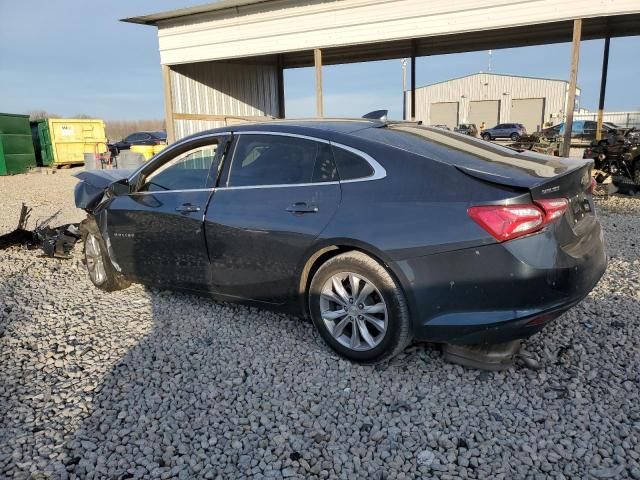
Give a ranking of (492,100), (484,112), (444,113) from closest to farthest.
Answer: (484,112)
(492,100)
(444,113)

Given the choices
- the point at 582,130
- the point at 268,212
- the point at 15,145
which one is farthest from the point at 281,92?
the point at 582,130

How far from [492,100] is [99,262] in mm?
49136

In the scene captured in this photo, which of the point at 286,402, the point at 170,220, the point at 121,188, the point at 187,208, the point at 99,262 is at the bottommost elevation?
the point at 286,402

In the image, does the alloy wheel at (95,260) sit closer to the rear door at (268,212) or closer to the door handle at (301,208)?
the rear door at (268,212)

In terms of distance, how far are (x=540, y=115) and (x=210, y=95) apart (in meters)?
40.7

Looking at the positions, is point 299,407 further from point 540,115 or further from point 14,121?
point 540,115

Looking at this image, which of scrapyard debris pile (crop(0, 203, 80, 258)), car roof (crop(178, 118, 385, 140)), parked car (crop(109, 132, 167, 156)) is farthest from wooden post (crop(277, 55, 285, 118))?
car roof (crop(178, 118, 385, 140))

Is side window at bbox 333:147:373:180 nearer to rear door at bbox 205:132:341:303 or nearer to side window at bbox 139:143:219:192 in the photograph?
rear door at bbox 205:132:341:303

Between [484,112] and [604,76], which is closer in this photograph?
[604,76]

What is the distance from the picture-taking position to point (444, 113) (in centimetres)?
4909

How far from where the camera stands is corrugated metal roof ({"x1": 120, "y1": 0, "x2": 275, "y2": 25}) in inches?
422

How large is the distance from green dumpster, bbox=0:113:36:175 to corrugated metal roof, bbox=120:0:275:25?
10818 millimetres

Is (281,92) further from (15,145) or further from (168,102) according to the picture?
(15,145)

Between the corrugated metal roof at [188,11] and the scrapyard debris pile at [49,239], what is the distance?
6.73m
